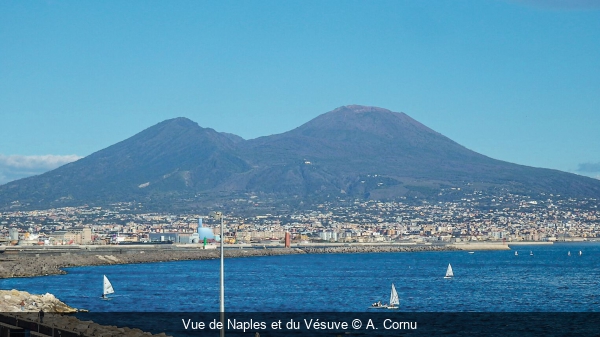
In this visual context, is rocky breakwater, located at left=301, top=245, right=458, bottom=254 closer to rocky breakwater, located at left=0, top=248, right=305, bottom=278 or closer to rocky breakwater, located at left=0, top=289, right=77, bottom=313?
rocky breakwater, located at left=0, top=248, right=305, bottom=278

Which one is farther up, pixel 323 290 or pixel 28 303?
pixel 28 303

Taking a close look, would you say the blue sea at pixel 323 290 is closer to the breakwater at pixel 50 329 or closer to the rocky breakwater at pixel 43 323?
the rocky breakwater at pixel 43 323

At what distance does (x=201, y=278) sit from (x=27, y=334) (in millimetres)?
44960

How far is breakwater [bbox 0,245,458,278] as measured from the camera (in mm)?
79062

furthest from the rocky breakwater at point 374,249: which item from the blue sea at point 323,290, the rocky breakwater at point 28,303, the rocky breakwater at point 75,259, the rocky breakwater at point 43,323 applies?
the rocky breakwater at point 43,323

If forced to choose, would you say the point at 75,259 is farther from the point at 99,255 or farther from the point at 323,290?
the point at 323,290

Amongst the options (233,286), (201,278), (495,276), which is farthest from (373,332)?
(495,276)

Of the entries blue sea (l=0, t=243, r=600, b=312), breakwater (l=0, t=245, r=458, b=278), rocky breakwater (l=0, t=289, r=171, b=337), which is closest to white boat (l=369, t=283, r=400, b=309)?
blue sea (l=0, t=243, r=600, b=312)

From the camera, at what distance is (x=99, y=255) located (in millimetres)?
109688

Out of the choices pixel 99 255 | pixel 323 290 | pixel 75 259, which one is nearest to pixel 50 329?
pixel 323 290

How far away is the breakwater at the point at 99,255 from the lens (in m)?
79.1

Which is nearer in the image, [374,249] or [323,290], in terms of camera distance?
[323,290]

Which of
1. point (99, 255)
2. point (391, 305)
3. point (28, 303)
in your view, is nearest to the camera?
point (28, 303)

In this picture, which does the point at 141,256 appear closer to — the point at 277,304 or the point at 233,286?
the point at 233,286
